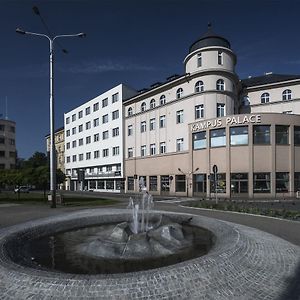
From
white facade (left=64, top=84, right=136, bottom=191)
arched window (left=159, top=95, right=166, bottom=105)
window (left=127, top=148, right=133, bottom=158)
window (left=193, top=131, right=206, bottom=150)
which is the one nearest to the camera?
window (left=193, top=131, right=206, bottom=150)

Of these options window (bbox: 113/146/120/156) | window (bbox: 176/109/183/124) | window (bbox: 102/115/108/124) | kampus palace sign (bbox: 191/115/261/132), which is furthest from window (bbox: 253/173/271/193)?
window (bbox: 102/115/108/124)

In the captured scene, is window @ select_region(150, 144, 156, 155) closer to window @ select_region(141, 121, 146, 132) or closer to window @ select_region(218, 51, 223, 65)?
window @ select_region(141, 121, 146, 132)

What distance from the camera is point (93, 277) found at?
5.40 meters

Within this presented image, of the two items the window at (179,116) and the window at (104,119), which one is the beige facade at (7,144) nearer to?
the window at (104,119)

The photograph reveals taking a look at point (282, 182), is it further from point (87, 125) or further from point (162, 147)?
point (87, 125)

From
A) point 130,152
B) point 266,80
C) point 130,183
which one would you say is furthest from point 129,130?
point 266,80

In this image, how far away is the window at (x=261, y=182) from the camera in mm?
37156

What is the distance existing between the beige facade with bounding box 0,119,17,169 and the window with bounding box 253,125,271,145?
76.0 metres

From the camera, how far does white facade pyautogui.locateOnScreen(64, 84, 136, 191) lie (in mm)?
60250

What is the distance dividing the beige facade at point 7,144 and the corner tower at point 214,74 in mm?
67561

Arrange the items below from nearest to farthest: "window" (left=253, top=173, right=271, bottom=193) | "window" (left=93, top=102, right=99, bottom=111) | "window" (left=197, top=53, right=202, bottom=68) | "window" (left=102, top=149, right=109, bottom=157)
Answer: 1. "window" (left=253, top=173, right=271, bottom=193)
2. "window" (left=197, top=53, right=202, bottom=68)
3. "window" (left=102, top=149, right=109, bottom=157)
4. "window" (left=93, top=102, right=99, bottom=111)

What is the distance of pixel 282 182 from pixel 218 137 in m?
9.59

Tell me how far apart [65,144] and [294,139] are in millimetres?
62405

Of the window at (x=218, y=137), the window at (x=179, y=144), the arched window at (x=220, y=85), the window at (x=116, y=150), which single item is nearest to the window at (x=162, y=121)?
the window at (x=179, y=144)
